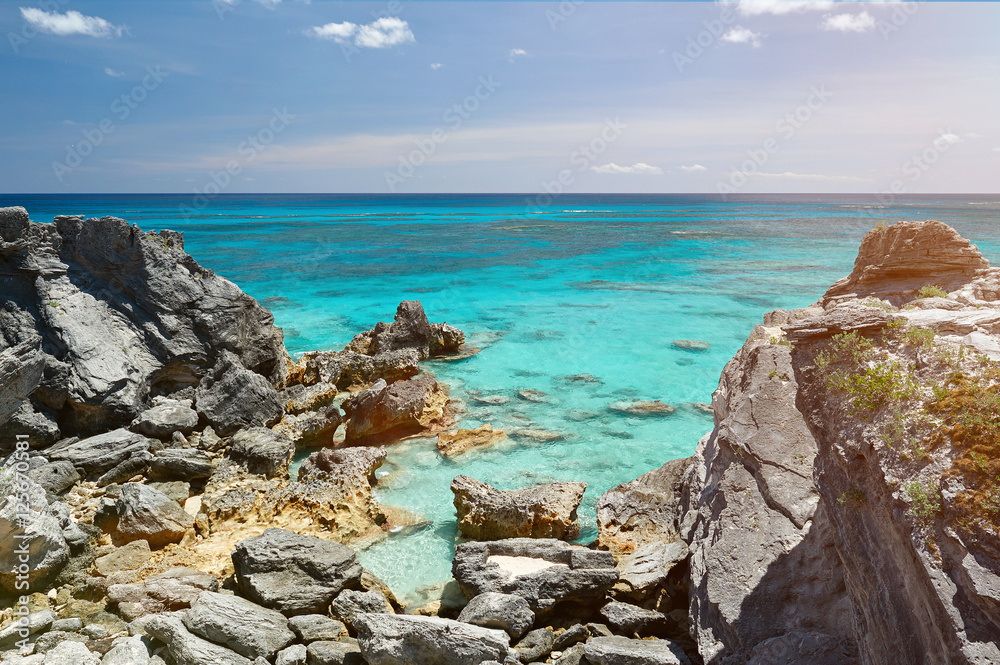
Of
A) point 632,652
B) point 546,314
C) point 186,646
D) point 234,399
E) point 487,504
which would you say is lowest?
point 487,504

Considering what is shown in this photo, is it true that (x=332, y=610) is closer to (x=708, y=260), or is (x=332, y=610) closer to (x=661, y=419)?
(x=661, y=419)

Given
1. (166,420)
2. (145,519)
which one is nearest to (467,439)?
(166,420)

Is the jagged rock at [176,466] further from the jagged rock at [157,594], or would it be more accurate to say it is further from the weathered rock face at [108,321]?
the jagged rock at [157,594]

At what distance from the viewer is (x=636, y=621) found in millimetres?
7727

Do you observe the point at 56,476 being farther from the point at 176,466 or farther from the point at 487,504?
the point at 487,504

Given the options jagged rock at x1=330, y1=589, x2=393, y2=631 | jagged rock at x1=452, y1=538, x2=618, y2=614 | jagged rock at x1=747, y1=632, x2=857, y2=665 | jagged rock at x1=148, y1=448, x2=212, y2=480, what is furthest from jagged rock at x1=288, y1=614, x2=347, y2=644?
jagged rock at x1=148, y1=448, x2=212, y2=480

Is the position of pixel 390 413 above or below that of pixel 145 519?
above

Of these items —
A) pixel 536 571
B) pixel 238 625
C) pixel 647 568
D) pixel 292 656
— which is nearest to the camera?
pixel 292 656

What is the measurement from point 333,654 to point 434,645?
4.54 feet

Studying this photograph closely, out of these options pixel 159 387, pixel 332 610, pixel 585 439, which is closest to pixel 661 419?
pixel 585 439

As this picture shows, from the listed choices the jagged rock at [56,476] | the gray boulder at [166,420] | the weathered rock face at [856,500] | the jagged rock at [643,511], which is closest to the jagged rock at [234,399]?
the gray boulder at [166,420]

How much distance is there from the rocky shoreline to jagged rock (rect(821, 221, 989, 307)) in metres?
0.04

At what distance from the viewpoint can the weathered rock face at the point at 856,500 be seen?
14.0 ft

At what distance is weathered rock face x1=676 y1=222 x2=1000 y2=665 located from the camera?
14.0 ft
